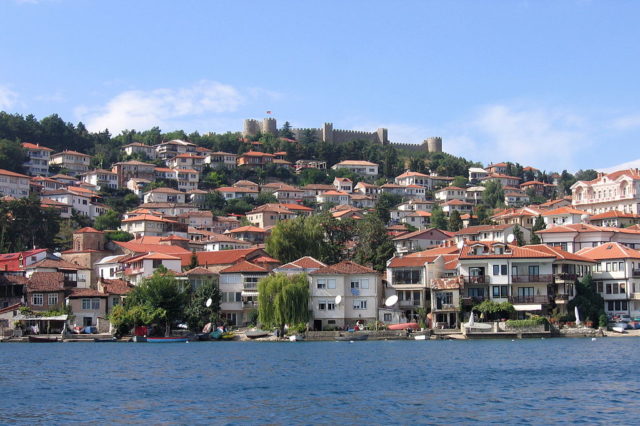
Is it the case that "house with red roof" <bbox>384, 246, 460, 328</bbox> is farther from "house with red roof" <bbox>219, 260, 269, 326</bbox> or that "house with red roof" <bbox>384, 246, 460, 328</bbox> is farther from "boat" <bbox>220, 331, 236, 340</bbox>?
"boat" <bbox>220, 331, 236, 340</bbox>

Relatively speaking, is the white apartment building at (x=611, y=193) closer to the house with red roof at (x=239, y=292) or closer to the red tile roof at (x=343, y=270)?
the red tile roof at (x=343, y=270)

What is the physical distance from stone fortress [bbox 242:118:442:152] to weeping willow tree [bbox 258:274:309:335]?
→ 128 metres

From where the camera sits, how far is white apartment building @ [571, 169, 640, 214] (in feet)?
362

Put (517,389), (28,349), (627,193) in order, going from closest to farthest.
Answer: (517,389), (28,349), (627,193)

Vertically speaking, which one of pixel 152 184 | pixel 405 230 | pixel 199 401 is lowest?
pixel 199 401

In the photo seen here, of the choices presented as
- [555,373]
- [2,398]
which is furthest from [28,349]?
[555,373]

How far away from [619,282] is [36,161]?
102 meters

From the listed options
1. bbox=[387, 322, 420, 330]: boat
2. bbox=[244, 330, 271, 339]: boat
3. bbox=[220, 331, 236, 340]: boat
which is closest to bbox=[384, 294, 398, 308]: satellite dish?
bbox=[387, 322, 420, 330]: boat

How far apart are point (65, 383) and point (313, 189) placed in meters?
112

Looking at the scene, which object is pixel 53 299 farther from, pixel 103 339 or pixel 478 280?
pixel 478 280

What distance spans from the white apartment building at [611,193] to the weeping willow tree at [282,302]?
202ft

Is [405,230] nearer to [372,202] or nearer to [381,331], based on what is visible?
[372,202]

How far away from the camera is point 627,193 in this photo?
111250 mm

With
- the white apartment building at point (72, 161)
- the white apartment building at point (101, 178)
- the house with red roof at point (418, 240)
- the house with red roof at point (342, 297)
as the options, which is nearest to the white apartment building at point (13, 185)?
the white apartment building at point (101, 178)
